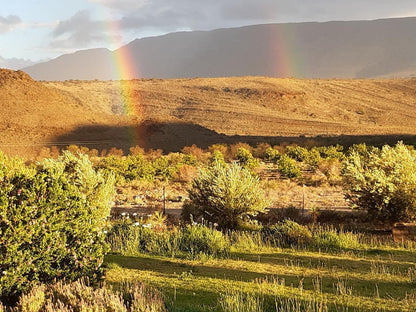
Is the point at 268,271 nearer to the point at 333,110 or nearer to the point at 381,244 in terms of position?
the point at 381,244

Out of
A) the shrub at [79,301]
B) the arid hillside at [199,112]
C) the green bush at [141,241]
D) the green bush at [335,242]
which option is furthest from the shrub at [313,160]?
the shrub at [79,301]

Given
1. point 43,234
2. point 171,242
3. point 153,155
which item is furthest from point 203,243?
point 153,155

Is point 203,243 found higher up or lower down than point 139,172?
lower down

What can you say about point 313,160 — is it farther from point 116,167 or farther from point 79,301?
point 79,301

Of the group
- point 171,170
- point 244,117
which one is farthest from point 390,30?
point 171,170

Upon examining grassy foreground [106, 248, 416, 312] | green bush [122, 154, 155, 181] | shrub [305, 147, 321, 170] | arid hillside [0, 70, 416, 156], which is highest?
arid hillside [0, 70, 416, 156]

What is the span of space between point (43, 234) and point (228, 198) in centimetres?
601

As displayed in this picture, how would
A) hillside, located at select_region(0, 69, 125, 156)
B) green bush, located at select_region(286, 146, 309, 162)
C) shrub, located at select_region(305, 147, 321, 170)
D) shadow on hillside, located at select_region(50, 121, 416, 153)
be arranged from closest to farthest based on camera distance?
shrub, located at select_region(305, 147, 321, 170)
green bush, located at select_region(286, 146, 309, 162)
hillside, located at select_region(0, 69, 125, 156)
shadow on hillside, located at select_region(50, 121, 416, 153)

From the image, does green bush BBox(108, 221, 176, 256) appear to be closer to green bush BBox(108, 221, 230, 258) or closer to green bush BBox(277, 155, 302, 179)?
green bush BBox(108, 221, 230, 258)

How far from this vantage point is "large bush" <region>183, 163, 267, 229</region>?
1121 cm

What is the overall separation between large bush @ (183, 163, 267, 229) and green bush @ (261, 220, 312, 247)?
125 cm

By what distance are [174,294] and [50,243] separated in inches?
69.1

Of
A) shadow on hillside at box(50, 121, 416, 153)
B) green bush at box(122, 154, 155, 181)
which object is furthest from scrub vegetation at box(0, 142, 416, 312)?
shadow on hillside at box(50, 121, 416, 153)

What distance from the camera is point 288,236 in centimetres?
981
